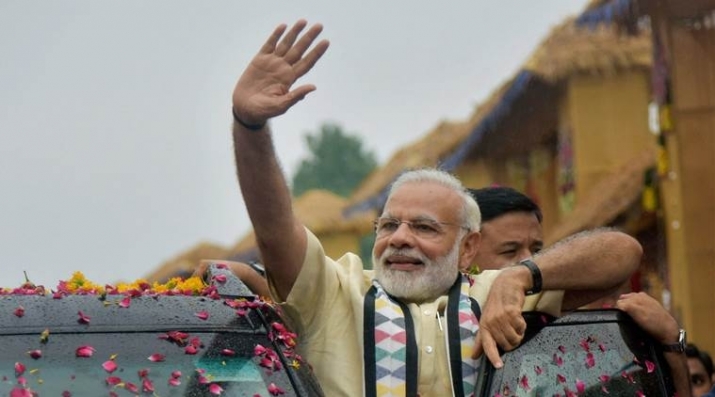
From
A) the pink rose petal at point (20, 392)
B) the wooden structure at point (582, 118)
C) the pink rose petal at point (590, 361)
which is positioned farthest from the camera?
the wooden structure at point (582, 118)

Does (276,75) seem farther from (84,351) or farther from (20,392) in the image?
(20,392)

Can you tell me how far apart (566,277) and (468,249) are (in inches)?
28.8

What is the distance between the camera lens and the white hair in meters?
6.55

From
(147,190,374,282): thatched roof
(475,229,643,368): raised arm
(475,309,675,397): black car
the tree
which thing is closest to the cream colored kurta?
(475,229,643,368): raised arm

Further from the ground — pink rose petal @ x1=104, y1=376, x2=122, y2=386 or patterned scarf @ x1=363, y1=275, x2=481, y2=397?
pink rose petal @ x1=104, y1=376, x2=122, y2=386

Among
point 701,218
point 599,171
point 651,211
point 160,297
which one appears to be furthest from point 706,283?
point 160,297

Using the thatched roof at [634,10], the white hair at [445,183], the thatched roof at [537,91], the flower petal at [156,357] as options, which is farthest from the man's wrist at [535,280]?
the thatched roof at [537,91]

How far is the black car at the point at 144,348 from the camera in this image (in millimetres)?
5059

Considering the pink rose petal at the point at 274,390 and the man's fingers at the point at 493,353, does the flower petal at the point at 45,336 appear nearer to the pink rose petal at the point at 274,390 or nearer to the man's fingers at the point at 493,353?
the pink rose petal at the point at 274,390

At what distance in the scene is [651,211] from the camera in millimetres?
18984

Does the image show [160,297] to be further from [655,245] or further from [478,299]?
[655,245]

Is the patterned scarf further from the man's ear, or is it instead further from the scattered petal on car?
the scattered petal on car

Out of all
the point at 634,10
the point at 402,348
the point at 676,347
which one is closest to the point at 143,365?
the point at 402,348

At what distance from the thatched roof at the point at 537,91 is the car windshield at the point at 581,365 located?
525 inches
